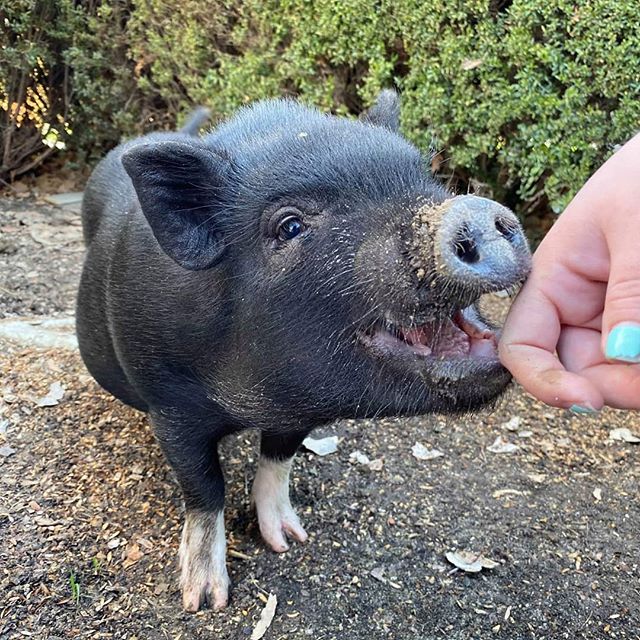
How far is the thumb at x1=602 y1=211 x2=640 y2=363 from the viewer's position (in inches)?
56.2

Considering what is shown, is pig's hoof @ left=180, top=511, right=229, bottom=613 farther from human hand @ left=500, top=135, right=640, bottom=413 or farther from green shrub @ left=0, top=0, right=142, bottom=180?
green shrub @ left=0, top=0, right=142, bottom=180

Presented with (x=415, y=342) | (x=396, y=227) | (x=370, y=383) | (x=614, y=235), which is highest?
(x=614, y=235)

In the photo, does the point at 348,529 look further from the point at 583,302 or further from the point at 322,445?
the point at 583,302

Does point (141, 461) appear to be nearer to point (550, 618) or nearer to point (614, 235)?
point (550, 618)

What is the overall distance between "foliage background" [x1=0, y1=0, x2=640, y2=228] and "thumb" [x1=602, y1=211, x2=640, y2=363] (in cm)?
147

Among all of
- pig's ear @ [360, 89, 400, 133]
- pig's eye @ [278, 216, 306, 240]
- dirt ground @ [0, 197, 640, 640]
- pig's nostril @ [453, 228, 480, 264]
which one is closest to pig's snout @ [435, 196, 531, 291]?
pig's nostril @ [453, 228, 480, 264]

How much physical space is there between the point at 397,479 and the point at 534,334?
161 cm

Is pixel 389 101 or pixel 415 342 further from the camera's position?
pixel 389 101

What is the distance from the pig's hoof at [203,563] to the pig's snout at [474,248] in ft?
4.75

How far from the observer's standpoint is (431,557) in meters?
2.76

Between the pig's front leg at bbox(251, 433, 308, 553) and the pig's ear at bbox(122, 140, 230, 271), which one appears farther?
the pig's front leg at bbox(251, 433, 308, 553)

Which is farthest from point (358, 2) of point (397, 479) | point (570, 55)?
point (397, 479)

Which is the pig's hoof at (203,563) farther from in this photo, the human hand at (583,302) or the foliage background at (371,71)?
the foliage background at (371,71)

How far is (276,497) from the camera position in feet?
9.32
